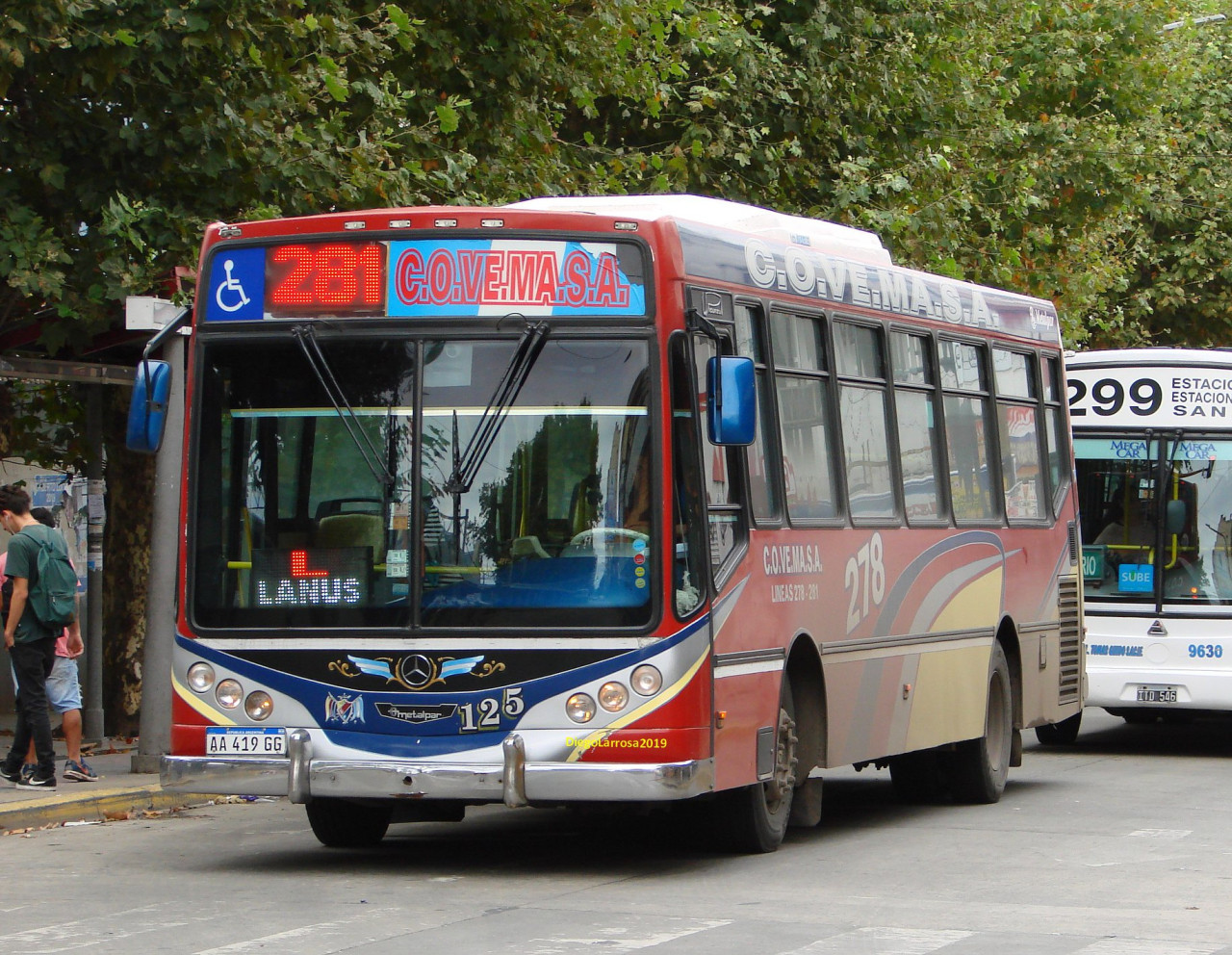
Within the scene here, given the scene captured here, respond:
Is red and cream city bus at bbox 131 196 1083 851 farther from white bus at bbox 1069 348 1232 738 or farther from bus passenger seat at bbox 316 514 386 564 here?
white bus at bbox 1069 348 1232 738

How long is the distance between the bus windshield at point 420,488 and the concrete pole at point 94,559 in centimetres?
718

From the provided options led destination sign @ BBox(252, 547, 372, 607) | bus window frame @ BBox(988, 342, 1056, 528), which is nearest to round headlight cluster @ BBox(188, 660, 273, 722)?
led destination sign @ BBox(252, 547, 372, 607)

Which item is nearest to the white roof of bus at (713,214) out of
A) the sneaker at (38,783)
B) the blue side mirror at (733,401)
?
the blue side mirror at (733,401)

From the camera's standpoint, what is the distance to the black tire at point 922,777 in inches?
536

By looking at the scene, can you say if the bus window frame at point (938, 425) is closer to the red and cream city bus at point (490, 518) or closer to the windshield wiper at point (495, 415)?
the red and cream city bus at point (490, 518)

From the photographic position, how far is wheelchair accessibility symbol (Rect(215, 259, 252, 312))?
994 centimetres

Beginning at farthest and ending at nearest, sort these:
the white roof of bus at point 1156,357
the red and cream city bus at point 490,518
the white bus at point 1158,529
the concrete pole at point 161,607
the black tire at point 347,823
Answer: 1. the white roof of bus at point 1156,357
2. the white bus at point 1158,529
3. the concrete pole at point 161,607
4. the black tire at point 347,823
5. the red and cream city bus at point 490,518

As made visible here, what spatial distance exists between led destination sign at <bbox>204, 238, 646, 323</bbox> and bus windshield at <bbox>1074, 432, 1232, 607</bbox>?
8.81 meters

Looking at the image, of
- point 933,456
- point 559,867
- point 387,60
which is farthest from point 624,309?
point 387,60

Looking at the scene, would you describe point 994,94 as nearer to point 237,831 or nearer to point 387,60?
point 387,60

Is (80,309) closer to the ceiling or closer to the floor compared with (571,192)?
closer to the floor

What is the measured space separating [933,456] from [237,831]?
4515 millimetres

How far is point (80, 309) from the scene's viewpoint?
14.4 meters

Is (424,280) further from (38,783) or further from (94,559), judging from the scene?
(94,559)
